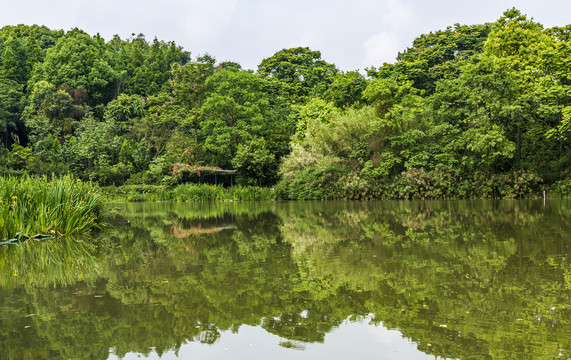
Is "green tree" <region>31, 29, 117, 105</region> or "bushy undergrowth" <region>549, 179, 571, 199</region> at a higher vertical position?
"green tree" <region>31, 29, 117, 105</region>

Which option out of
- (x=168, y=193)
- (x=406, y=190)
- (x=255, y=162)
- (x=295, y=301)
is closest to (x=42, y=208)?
(x=295, y=301)

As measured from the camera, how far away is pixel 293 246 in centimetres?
754

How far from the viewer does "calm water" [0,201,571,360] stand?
3.04 metres

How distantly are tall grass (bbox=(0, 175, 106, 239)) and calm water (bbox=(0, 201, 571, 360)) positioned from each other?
107 cm

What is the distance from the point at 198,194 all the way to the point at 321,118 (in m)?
9.46

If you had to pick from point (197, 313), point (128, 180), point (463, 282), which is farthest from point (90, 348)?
point (128, 180)

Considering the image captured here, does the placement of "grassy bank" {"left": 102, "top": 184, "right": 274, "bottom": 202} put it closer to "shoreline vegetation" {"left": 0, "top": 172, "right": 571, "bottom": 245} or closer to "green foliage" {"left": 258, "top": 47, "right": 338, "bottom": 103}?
"shoreline vegetation" {"left": 0, "top": 172, "right": 571, "bottom": 245}

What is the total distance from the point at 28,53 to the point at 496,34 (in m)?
47.9

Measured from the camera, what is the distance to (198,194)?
29.2 meters

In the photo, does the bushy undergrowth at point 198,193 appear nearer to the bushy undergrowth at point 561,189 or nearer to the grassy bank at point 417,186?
the grassy bank at point 417,186

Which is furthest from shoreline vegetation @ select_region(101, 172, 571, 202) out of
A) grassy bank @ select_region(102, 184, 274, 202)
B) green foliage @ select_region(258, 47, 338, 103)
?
green foliage @ select_region(258, 47, 338, 103)

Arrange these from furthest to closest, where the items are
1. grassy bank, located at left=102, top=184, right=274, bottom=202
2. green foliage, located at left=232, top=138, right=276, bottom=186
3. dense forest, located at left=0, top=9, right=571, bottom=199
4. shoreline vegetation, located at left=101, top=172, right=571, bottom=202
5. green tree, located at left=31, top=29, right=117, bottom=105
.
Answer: green tree, located at left=31, top=29, right=117, bottom=105
green foliage, located at left=232, top=138, right=276, bottom=186
grassy bank, located at left=102, top=184, right=274, bottom=202
dense forest, located at left=0, top=9, right=571, bottom=199
shoreline vegetation, located at left=101, top=172, right=571, bottom=202

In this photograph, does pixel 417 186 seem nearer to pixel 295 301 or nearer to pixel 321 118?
pixel 321 118

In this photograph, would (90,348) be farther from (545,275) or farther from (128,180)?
(128,180)
